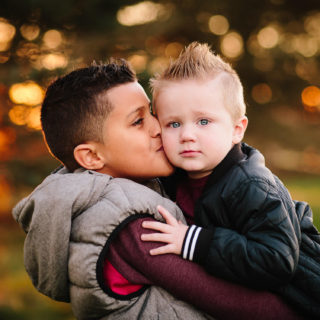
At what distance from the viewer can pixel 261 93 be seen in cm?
1076

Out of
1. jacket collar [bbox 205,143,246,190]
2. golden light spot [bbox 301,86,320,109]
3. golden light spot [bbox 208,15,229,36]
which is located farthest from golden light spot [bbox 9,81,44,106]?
golden light spot [bbox 301,86,320,109]

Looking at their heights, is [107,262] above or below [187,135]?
below

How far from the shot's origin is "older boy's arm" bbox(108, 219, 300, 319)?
161cm

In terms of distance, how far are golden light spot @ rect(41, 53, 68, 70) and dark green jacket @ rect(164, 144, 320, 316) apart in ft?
11.4

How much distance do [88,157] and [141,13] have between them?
194 inches

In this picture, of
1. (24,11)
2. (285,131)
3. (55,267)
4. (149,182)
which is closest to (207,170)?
(149,182)

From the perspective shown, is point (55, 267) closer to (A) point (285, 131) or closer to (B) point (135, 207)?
(B) point (135, 207)

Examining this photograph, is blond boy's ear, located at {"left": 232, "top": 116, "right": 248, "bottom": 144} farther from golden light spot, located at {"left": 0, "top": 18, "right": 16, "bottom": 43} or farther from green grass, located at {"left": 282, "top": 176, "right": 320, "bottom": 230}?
green grass, located at {"left": 282, "top": 176, "right": 320, "bottom": 230}

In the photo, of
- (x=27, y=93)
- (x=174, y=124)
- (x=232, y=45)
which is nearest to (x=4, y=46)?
(x=27, y=93)

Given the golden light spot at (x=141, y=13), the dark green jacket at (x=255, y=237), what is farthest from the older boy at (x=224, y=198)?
the golden light spot at (x=141, y=13)

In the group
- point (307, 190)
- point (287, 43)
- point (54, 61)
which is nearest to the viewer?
point (54, 61)

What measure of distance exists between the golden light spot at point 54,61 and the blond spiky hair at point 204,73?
3030mm

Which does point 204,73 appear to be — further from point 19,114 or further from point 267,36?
point 267,36

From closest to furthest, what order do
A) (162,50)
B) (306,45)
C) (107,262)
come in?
1. (107,262)
2. (162,50)
3. (306,45)
